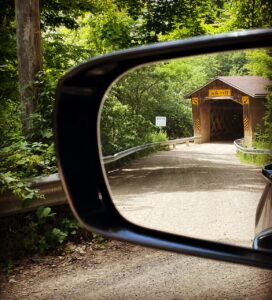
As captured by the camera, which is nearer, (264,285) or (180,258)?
(264,285)

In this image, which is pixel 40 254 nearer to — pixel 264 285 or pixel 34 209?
pixel 34 209

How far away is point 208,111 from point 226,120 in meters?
0.11

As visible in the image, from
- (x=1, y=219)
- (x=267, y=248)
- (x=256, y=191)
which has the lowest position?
(x=1, y=219)

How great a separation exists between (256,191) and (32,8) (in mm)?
6091

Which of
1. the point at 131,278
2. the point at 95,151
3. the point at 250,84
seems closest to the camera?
the point at 250,84

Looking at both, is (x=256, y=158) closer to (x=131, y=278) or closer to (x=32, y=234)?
(x=131, y=278)

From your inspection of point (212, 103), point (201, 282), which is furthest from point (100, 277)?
point (212, 103)

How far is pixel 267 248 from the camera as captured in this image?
1233 millimetres

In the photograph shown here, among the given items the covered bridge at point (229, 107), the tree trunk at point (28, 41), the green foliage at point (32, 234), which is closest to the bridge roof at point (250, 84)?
the covered bridge at point (229, 107)

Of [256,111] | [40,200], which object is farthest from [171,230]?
[40,200]

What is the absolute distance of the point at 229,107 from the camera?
5.15 ft

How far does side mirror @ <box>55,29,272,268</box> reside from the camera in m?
1.24

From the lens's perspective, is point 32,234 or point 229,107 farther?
point 32,234

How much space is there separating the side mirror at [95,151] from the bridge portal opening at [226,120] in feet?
1.01
